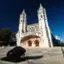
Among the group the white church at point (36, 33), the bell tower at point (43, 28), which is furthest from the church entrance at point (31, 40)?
the bell tower at point (43, 28)

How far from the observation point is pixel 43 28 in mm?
50469

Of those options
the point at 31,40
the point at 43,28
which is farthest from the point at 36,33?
the point at 31,40

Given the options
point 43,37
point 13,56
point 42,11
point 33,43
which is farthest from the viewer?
point 42,11

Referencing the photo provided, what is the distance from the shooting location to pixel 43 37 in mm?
48531

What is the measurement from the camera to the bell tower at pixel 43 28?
47.6m

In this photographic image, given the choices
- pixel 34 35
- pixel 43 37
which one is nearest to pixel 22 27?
pixel 34 35

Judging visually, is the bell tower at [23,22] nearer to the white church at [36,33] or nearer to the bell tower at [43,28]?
the white church at [36,33]

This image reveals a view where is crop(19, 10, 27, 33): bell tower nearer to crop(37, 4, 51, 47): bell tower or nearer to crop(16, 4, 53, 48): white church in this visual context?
crop(16, 4, 53, 48): white church

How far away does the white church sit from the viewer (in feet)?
160

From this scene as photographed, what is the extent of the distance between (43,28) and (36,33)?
12.5ft

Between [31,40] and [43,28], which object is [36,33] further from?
[31,40]

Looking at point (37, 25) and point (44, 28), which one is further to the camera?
point (37, 25)

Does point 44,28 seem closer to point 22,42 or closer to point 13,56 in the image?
point 22,42

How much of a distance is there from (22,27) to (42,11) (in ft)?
39.2
